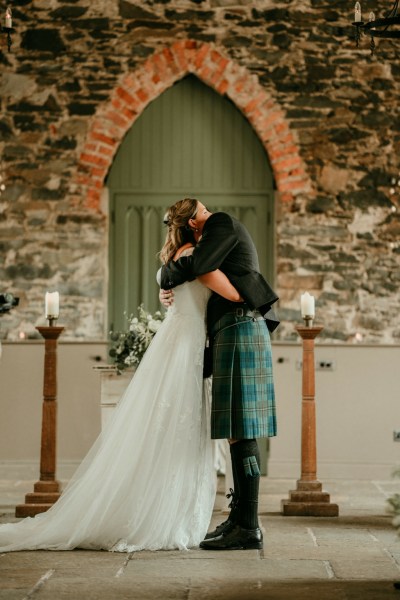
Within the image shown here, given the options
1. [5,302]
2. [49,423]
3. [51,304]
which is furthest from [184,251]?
[49,423]

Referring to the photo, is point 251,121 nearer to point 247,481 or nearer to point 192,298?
point 192,298

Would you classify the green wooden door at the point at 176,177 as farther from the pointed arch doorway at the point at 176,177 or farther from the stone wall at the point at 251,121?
the stone wall at the point at 251,121

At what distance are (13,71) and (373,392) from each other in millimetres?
3743

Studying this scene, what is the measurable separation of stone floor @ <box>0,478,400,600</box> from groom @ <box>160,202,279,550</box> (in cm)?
18

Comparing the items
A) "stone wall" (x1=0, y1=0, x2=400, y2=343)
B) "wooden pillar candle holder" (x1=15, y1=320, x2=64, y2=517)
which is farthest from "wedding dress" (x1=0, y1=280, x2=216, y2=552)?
"stone wall" (x1=0, y1=0, x2=400, y2=343)

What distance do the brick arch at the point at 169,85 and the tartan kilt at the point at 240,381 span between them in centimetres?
334

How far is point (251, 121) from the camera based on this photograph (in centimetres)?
771

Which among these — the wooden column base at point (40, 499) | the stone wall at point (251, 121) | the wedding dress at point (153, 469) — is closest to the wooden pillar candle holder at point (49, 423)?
the wooden column base at point (40, 499)

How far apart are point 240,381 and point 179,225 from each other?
0.79 metres

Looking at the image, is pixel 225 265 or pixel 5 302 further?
pixel 5 302

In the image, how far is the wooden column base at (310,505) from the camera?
542 cm

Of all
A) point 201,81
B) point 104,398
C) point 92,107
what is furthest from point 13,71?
point 104,398

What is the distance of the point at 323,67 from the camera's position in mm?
7723

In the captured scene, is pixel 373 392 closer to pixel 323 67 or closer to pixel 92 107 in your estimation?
pixel 323 67
